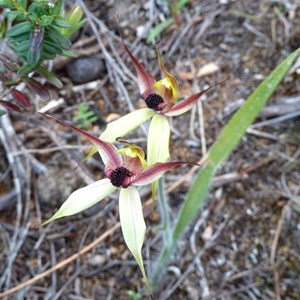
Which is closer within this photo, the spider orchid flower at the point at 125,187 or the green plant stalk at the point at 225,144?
the spider orchid flower at the point at 125,187

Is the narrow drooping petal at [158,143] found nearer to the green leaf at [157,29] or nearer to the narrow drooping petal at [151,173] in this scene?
the narrow drooping petal at [151,173]

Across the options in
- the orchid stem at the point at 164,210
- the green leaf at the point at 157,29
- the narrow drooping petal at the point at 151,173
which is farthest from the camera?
the green leaf at the point at 157,29

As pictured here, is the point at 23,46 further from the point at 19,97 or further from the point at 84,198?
the point at 84,198

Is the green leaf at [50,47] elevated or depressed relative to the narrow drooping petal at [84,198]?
elevated

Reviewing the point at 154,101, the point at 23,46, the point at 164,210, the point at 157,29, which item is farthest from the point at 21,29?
the point at 157,29

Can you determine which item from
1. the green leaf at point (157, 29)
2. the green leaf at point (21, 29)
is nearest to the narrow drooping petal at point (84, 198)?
the green leaf at point (21, 29)

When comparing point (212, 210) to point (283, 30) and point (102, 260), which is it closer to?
point (102, 260)

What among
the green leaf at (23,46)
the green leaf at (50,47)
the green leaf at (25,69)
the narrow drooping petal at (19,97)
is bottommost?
the narrow drooping petal at (19,97)

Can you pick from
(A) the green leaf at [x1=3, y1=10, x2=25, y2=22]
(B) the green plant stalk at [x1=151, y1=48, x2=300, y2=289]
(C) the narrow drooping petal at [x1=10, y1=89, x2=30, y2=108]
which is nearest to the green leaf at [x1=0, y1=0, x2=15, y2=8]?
(A) the green leaf at [x1=3, y1=10, x2=25, y2=22]
